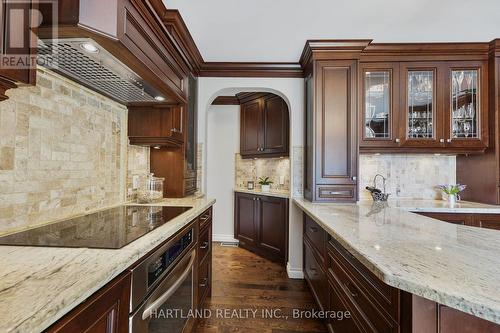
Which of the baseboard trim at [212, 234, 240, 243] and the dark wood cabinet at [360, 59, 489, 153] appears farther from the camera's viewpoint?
the baseboard trim at [212, 234, 240, 243]

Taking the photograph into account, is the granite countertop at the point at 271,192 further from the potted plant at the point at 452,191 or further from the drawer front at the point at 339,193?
the potted plant at the point at 452,191

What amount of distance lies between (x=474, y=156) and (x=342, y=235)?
8.22ft

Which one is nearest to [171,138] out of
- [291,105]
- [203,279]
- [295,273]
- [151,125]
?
[151,125]

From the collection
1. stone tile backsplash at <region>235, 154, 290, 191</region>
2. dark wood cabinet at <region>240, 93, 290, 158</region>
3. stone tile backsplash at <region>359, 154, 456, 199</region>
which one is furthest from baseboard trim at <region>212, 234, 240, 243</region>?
stone tile backsplash at <region>359, 154, 456, 199</region>

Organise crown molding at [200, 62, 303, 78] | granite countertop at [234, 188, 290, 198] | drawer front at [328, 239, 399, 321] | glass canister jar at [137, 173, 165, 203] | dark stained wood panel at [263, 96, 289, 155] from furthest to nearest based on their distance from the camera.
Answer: dark stained wood panel at [263, 96, 289, 155]
granite countertop at [234, 188, 290, 198]
crown molding at [200, 62, 303, 78]
glass canister jar at [137, 173, 165, 203]
drawer front at [328, 239, 399, 321]

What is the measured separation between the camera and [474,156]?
8.70 ft

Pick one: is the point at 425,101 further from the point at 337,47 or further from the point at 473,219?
the point at 473,219

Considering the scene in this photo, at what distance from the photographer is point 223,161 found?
4.08 metres

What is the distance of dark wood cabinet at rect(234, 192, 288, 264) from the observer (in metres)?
3.08

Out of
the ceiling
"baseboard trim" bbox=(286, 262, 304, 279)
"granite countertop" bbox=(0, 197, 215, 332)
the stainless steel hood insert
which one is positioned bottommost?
"baseboard trim" bbox=(286, 262, 304, 279)

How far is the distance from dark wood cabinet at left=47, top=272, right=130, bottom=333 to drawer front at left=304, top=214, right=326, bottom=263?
4.31 ft

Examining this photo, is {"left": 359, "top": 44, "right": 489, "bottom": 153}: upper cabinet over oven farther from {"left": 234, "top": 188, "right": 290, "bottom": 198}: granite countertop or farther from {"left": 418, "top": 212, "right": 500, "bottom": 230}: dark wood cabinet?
{"left": 234, "top": 188, "right": 290, "bottom": 198}: granite countertop

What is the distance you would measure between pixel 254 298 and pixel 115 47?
2.22m

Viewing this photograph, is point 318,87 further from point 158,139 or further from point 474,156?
point 474,156
